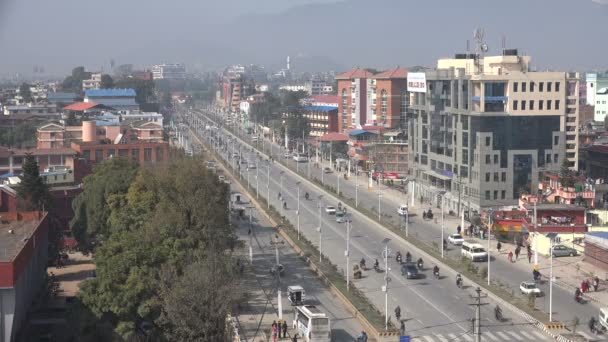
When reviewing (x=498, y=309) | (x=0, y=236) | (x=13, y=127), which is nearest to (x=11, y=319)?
(x=0, y=236)

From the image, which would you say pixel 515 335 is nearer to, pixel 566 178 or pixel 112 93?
pixel 566 178

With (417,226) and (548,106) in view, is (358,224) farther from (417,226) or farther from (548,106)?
(548,106)

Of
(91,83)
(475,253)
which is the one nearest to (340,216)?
(475,253)

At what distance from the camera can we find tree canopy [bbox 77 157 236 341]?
40.8 ft

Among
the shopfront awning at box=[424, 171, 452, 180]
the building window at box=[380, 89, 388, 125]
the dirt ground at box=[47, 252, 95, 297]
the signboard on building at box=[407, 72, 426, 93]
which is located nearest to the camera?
the dirt ground at box=[47, 252, 95, 297]

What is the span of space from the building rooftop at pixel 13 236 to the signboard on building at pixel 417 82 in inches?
612

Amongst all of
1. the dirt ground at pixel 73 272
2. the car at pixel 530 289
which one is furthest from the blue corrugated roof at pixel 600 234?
the dirt ground at pixel 73 272

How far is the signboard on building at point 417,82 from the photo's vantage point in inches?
1201

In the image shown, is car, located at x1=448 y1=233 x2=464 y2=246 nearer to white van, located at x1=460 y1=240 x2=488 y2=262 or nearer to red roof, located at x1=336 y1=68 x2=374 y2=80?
white van, located at x1=460 y1=240 x2=488 y2=262

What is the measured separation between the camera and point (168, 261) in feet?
46.4

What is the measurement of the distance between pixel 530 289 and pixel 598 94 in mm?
41949

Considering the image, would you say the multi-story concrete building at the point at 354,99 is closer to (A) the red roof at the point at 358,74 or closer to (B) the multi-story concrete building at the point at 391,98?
(A) the red roof at the point at 358,74

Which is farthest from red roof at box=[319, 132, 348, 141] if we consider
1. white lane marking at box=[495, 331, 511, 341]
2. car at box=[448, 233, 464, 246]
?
white lane marking at box=[495, 331, 511, 341]

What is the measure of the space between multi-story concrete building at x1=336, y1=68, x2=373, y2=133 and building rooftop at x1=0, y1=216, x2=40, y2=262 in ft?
94.9
